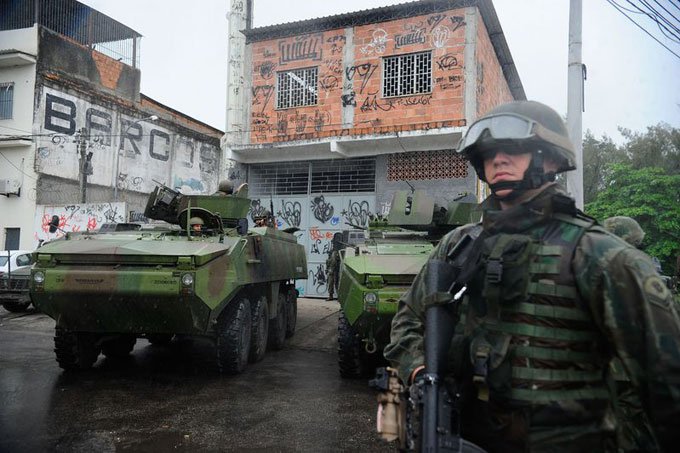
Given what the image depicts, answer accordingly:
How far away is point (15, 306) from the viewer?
1193 cm

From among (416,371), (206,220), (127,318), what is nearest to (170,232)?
(206,220)

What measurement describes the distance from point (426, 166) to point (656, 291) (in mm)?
11570

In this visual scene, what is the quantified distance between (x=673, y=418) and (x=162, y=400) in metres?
4.78

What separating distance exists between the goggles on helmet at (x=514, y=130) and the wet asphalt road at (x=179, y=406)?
9.48ft

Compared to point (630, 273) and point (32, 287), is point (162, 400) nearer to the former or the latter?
point (32, 287)

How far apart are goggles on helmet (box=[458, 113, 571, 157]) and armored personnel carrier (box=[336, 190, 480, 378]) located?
11.7 ft

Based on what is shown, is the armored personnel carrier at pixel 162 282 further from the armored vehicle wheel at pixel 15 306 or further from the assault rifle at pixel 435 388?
the armored vehicle wheel at pixel 15 306

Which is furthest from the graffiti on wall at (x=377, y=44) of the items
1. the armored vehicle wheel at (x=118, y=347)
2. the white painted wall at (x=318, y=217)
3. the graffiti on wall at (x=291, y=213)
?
the armored vehicle wheel at (x=118, y=347)

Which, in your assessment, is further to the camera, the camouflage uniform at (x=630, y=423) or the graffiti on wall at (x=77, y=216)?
the graffiti on wall at (x=77, y=216)

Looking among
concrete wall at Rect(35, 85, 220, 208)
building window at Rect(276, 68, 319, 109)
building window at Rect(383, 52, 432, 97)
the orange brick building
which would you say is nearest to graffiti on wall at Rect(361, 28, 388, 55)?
the orange brick building

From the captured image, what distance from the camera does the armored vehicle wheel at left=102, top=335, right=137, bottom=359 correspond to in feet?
24.2

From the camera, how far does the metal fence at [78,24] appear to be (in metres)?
20.6

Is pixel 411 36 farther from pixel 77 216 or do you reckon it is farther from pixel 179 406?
pixel 77 216

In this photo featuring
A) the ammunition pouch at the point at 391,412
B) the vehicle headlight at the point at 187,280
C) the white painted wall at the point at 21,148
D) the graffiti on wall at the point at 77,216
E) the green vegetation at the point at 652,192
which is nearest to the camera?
the ammunition pouch at the point at 391,412
